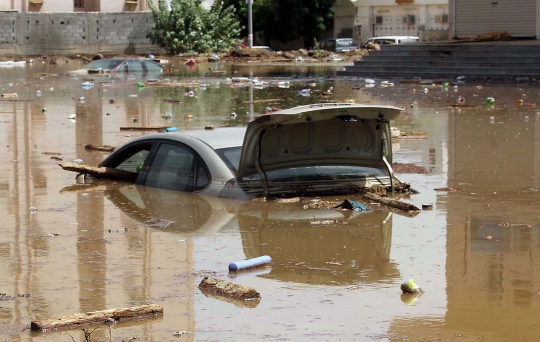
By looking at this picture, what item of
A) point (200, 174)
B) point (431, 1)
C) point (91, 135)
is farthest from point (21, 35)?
point (200, 174)

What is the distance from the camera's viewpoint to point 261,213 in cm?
895

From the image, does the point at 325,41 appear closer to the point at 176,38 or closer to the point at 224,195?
the point at 176,38

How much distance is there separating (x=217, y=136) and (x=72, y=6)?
50.7 m

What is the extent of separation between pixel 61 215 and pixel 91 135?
22.5 ft

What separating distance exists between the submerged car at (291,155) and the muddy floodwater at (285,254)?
0.24 metres

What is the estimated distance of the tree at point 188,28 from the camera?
51062 mm

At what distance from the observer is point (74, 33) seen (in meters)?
53.3

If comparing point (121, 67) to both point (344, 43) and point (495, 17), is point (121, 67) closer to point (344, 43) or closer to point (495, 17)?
point (495, 17)

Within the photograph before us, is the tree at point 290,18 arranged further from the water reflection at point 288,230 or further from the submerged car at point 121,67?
the water reflection at point 288,230

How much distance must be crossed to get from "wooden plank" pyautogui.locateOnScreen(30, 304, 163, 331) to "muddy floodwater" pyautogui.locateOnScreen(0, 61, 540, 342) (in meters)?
0.05

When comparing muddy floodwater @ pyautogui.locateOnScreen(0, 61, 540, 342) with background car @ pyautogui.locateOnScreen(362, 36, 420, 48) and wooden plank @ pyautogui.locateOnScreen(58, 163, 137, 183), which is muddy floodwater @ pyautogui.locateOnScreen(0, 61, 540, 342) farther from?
background car @ pyautogui.locateOnScreen(362, 36, 420, 48)

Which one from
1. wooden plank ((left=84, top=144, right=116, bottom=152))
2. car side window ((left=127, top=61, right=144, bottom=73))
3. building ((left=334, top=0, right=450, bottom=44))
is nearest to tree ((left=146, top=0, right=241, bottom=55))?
building ((left=334, top=0, right=450, bottom=44))

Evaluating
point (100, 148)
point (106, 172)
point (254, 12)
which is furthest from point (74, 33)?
point (106, 172)

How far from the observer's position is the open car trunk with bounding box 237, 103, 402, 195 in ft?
29.8
